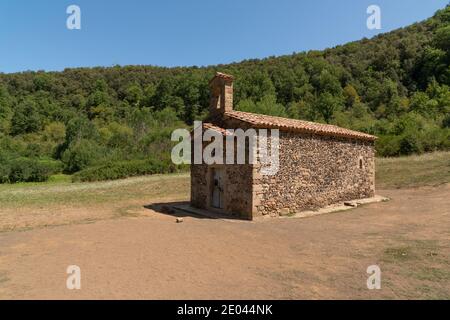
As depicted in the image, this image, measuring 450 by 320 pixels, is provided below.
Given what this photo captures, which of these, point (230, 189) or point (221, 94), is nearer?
point (230, 189)

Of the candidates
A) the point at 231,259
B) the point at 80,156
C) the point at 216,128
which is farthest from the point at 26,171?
the point at 231,259

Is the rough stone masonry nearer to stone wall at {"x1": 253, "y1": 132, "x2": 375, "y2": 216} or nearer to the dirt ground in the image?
stone wall at {"x1": 253, "y1": 132, "x2": 375, "y2": 216}

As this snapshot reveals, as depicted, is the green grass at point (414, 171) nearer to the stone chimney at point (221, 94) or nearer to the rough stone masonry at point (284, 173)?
the rough stone masonry at point (284, 173)

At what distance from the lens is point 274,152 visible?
1175 centimetres

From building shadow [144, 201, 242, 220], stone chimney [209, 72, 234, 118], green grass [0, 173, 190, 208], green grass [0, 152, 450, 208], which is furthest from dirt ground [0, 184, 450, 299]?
green grass [0, 152, 450, 208]

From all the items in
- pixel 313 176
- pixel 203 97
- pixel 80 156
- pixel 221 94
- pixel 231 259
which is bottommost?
pixel 231 259

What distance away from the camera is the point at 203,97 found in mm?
57250

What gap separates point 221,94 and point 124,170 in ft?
59.5

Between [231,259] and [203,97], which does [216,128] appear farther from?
[203,97]

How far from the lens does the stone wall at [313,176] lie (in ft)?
38.3

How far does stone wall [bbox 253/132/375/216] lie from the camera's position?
38.3 ft

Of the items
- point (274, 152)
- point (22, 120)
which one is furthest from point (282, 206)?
point (22, 120)

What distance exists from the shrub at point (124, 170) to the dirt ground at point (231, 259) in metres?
19.3
